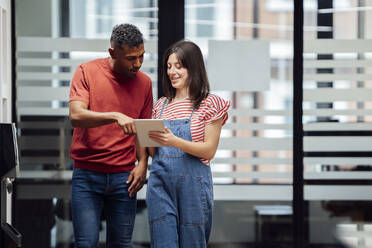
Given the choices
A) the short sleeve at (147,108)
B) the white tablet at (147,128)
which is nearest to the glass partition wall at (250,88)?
the short sleeve at (147,108)

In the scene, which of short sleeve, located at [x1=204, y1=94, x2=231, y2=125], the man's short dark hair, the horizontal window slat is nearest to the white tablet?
short sleeve, located at [x1=204, y1=94, x2=231, y2=125]

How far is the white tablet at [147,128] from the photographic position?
2016mm

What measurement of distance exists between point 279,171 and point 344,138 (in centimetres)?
55

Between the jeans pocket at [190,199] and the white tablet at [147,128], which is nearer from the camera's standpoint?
the white tablet at [147,128]

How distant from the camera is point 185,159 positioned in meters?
2.17

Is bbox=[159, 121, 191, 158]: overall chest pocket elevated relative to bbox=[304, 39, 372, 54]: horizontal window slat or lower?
lower

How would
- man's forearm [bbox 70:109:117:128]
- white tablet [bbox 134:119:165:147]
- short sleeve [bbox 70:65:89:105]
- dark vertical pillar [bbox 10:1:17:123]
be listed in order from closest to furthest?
white tablet [bbox 134:119:165:147] → man's forearm [bbox 70:109:117:128] → short sleeve [bbox 70:65:89:105] → dark vertical pillar [bbox 10:1:17:123]

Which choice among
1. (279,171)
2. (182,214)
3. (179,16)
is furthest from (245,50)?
(182,214)

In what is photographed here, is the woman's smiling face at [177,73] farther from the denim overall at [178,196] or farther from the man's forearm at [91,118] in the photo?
the man's forearm at [91,118]

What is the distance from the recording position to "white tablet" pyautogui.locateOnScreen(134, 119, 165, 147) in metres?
2.02

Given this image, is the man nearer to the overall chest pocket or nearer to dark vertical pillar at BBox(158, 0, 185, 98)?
the overall chest pocket

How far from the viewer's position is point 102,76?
234 cm

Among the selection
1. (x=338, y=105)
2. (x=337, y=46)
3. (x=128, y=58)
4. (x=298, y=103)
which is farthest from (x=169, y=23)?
(x=128, y=58)

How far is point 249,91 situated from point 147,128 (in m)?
1.80
